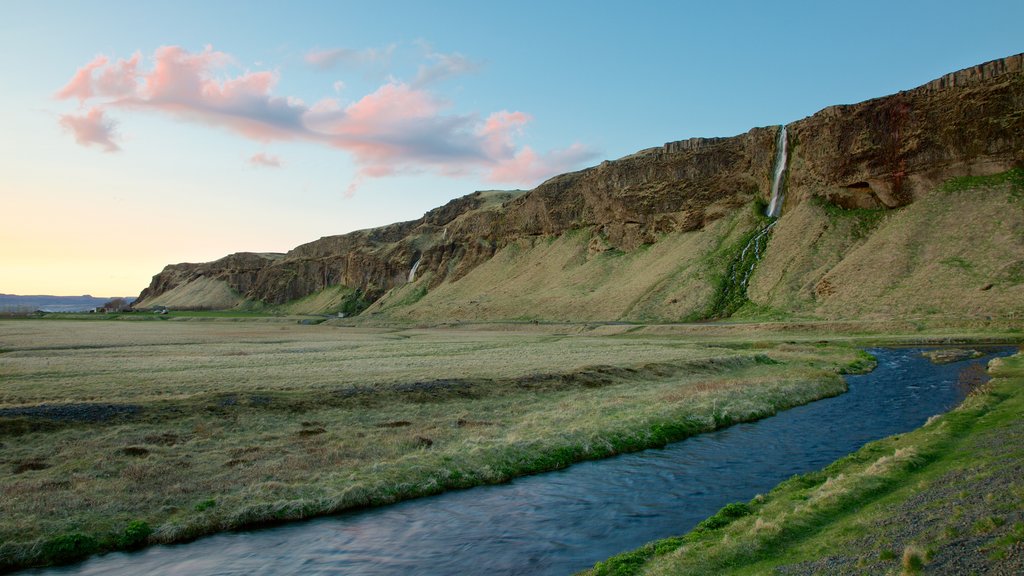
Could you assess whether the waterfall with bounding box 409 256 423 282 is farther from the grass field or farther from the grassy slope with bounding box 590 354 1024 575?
the grassy slope with bounding box 590 354 1024 575

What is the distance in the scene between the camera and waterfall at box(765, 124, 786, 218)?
101 meters

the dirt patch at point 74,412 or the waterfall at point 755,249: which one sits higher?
the waterfall at point 755,249

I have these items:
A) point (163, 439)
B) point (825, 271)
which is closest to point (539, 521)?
point (163, 439)

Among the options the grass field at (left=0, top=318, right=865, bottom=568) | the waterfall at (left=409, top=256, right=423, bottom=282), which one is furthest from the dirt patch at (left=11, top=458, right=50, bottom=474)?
the waterfall at (left=409, top=256, right=423, bottom=282)

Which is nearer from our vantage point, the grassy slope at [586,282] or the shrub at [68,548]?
the shrub at [68,548]

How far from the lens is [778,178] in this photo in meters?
103

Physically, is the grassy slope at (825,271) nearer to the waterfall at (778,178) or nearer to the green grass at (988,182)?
the green grass at (988,182)

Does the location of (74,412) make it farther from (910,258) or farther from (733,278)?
(733,278)

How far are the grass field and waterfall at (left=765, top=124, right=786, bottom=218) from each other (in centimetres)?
6116

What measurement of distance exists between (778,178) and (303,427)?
3823 inches

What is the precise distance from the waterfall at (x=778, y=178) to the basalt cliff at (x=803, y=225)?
1036mm

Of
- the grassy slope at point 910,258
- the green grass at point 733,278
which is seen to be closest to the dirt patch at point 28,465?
the grassy slope at point 910,258

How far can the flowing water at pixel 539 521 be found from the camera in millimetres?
13148

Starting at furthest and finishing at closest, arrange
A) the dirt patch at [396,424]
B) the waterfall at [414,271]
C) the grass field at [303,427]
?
the waterfall at [414,271] < the dirt patch at [396,424] < the grass field at [303,427]
